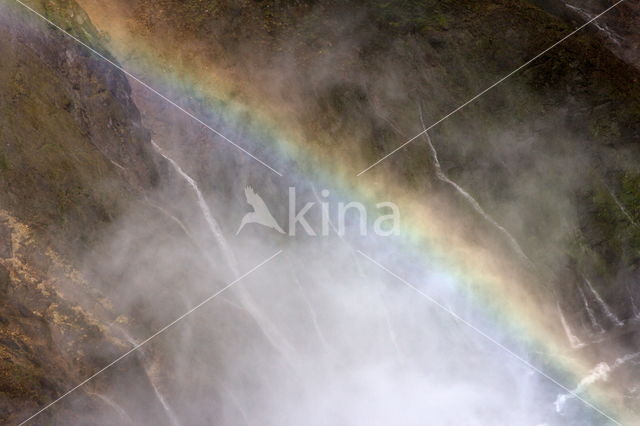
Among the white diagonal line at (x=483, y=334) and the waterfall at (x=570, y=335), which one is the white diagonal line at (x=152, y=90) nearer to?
the white diagonal line at (x=483, y=334)

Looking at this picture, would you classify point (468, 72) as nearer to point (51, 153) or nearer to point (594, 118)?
point (594, 118)

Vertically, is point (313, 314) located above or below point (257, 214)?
below

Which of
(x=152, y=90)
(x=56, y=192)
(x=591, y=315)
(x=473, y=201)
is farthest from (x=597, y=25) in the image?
(x=56, y=192)

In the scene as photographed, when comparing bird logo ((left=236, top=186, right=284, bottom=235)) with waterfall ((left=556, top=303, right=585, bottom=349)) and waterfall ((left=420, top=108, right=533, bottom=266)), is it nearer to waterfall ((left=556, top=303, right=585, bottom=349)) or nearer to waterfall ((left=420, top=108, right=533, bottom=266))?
waterfall ((left=420, top=108, right=533, bottom=266))

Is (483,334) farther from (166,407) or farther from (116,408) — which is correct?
(116,408)

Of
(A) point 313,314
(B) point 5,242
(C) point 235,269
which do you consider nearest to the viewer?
(B) point 5,242

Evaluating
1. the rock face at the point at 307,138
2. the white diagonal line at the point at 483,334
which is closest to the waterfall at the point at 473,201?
the rock face at the point at 307,138
